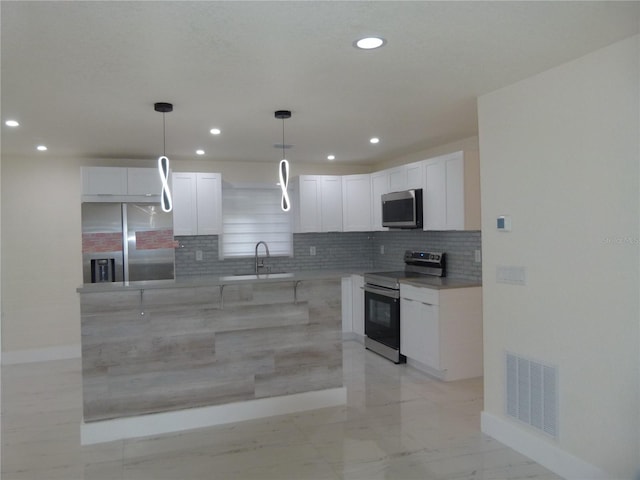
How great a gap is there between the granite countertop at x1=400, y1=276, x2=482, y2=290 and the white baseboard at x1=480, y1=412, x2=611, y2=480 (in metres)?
1.47

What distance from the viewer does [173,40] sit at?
248 centimetres

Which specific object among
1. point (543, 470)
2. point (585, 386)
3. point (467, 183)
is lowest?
point (543, 470)

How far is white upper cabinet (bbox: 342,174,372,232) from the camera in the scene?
6.73 m

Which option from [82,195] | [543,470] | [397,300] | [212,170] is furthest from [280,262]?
[543,470]

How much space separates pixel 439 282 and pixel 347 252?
2437 millimetres

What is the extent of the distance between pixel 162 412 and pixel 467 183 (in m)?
3.51

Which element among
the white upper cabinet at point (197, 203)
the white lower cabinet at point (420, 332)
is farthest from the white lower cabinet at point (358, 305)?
the white upper cabinet at point (197, 203)

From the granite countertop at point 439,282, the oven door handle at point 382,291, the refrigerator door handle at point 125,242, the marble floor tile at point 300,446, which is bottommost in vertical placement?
the marble floor tile at point 300,446

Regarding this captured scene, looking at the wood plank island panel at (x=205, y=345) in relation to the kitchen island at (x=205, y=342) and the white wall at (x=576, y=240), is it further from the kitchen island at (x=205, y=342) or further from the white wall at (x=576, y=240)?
the white wall at (x=576, y=240)

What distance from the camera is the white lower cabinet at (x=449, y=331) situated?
4.75 metres

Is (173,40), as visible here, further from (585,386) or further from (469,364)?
(469,364)

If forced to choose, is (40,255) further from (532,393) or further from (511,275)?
(532,393)

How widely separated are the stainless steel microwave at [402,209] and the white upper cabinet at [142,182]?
2877 millimetres

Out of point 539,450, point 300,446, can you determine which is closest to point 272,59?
point 300,446
